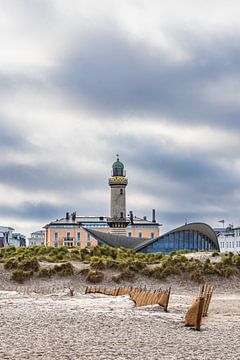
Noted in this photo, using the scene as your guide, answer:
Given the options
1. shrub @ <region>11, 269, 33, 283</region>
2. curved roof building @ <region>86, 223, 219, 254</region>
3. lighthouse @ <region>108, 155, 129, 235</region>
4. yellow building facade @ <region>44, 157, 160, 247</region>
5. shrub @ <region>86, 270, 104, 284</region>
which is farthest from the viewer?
lighthouse @ <region>108, 155, 129, 235</region>

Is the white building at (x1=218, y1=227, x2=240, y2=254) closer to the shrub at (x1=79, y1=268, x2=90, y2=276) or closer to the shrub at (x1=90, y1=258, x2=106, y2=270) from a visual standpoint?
the shrub at (x1=90, y1=258, x2=106, y2=270)

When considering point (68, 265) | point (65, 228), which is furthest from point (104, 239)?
point (65, 228)

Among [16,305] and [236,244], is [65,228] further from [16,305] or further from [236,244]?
[16,305]

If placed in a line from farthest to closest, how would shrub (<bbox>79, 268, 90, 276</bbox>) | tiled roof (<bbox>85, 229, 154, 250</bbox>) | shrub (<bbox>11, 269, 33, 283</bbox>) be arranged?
tiled roof (<bbox>85, 229, 154, 250</bbox>)
shrub (<bbox>79, 268, 90, 276</bbox>)
shrub (<bbox>11, 269, 33, 283</bbox>)

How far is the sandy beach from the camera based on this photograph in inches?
510

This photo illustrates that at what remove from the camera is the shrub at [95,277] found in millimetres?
38219

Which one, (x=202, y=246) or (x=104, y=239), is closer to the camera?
(x=104, y=239)

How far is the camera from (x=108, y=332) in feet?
50.9

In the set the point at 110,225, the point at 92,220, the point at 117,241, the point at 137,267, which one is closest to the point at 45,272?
the point at 137,267

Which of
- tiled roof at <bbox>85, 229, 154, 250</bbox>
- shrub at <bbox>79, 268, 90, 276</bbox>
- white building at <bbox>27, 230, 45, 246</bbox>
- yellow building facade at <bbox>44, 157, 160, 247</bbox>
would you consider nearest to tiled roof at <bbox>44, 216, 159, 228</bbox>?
yellow building facade at <bbox>44, 157, 160, 247</bbox>

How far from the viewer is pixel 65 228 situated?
397 ft

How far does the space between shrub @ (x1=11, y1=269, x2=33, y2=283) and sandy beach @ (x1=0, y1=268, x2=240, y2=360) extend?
48.3 ft

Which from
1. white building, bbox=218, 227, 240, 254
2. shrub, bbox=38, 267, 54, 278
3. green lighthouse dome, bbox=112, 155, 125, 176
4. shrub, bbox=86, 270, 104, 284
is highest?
green lighthouse dome, bbox=112, 155, 125, 176

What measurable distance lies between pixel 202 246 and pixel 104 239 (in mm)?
11696
